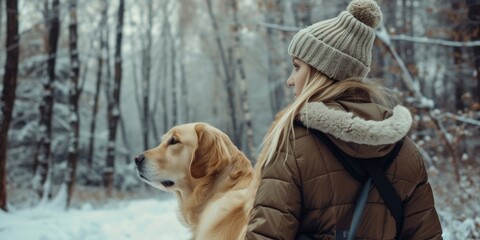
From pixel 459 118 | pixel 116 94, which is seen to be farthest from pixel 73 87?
pixel 459 118

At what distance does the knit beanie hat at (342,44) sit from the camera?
7.15 feet

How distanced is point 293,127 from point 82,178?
26.5 meters

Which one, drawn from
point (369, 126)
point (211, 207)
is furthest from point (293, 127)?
point (211, 207)

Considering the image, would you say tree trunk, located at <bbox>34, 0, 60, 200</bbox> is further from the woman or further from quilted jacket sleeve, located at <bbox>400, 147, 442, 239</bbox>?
quilted jacket sleeve, located at <bbox>400, 147, 442, 239</bbox>

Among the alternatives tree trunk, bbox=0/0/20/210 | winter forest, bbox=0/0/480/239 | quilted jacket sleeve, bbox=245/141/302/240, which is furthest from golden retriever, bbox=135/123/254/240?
tree trunk, bbox=0/0/20/210

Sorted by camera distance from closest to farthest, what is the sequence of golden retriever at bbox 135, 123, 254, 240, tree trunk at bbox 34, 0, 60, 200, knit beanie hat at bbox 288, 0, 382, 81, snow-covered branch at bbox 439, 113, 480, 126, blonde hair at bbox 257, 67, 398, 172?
blonde hair at bbox 257, 67, 398, 172, knit beanie hat at bbox 288, 0, 382, 81, golden retriever at bbox 135, 123, 254, 240, snow-covered branch at bbox 439, 113, 480, 126, tree trunk at bbox 34, 0, 60, 200

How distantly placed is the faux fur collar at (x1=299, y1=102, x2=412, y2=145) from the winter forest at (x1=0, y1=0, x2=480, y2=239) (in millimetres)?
862

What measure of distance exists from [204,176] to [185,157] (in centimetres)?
35

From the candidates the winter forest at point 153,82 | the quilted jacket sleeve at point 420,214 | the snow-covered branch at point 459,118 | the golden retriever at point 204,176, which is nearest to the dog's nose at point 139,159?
the golden retriever at point 204,176

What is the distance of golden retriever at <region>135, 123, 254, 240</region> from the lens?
2.83 m

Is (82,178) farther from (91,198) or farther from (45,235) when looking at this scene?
(45,235)

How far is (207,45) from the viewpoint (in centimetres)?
3738

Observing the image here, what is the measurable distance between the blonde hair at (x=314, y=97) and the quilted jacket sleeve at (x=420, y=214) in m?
0.40

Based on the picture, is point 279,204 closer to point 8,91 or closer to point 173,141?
point 173,141
